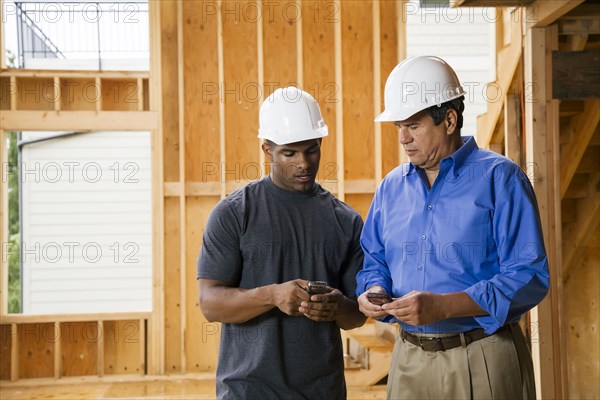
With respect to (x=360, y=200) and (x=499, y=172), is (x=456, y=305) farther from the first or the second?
(x=360, y=200)

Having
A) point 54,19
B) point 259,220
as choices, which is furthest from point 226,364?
point 54,19

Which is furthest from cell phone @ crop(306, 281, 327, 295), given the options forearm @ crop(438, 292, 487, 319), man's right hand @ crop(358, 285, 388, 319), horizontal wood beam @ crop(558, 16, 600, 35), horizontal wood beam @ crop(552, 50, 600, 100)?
horizontal wood beam @ crop(558, 16, 600, 35)

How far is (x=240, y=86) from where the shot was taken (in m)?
7.10

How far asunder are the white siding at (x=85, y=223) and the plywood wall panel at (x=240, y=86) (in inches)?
136


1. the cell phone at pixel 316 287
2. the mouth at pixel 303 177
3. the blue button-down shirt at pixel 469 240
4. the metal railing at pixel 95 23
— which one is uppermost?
the metal railing at pixel 95 23

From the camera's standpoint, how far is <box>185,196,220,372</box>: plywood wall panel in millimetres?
7035

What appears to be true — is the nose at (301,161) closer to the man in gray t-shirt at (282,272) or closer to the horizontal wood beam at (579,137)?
the man in gray t-shirt at (282,272)

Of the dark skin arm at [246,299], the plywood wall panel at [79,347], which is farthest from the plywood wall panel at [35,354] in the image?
the dark skin arm at [246,299]

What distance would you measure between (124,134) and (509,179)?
866cm

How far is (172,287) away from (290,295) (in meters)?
4.81

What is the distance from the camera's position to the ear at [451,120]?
247cm

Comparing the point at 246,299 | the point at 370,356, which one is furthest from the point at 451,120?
the point at 370,356

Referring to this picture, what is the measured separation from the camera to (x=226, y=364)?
257 cm

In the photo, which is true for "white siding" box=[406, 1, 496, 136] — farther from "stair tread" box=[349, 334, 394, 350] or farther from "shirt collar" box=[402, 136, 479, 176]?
"shirt collar" box=[402, 136, 479, 176]
